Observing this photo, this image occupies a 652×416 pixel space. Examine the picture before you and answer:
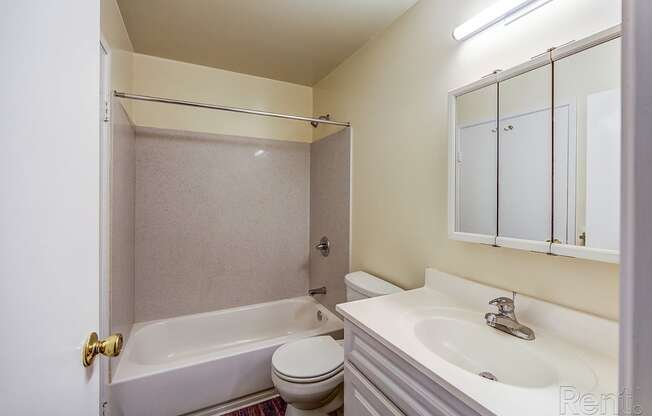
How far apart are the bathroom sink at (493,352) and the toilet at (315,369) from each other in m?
0.47

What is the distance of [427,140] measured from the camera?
143cm

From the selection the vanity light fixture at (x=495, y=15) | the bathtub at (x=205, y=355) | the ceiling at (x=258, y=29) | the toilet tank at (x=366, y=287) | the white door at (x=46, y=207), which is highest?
the ceiling at (x=258, y=29)

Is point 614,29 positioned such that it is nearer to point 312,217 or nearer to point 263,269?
point 312,217

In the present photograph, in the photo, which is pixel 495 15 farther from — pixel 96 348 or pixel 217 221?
pixel 217 221

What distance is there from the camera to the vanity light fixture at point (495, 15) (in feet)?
3.23

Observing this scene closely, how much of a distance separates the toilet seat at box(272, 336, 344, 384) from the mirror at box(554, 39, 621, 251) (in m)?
1.19

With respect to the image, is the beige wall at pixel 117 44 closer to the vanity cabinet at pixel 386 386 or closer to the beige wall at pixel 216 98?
the beige wall at pixel 216 98

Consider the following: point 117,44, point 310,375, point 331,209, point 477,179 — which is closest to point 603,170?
point 477,179

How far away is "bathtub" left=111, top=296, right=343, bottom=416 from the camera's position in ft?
4.81

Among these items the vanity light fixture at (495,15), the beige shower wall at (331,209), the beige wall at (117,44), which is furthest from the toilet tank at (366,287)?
the beige wall at (117,44)

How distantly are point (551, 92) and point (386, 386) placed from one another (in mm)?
1145

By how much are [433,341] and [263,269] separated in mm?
1764

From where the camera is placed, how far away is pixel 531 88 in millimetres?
985

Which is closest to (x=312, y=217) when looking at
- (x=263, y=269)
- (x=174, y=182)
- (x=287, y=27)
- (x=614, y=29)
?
(x=263, y=269)
